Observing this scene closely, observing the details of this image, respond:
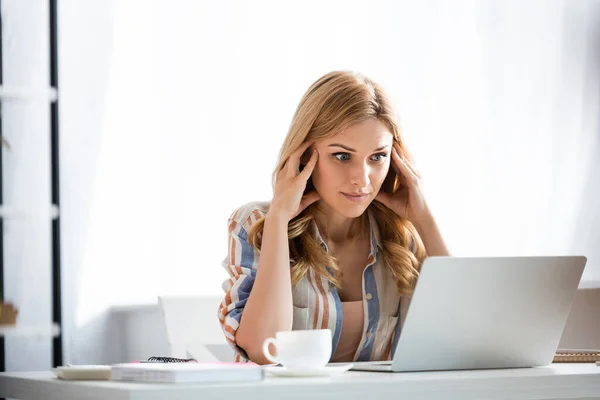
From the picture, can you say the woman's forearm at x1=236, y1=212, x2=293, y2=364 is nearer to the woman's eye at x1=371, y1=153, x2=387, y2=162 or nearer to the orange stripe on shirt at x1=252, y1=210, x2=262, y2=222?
the orange stripe on shirt at x1=252, y1=210, x2=262, y2=222

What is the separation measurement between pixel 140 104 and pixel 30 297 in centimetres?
74

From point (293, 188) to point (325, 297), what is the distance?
0.25 m

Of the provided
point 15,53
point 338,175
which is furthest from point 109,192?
point 338,175

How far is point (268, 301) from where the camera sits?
1.85 m

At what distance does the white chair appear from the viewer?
2.47 meters

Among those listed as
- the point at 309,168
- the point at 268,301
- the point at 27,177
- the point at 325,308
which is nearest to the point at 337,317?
the point at 325,308

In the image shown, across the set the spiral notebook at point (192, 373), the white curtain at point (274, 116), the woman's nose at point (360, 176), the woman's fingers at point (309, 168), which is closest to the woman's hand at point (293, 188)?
the woman's fingers at point (309, 168)

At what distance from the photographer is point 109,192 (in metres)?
3.07

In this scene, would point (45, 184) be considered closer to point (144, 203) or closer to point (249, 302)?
point (144, 203)

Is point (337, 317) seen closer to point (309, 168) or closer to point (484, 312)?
point (309, 168)

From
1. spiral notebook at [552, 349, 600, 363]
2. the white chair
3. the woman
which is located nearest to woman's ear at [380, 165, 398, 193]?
the woman

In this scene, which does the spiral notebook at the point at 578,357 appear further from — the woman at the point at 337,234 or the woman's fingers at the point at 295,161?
the woman's fingers at the point at 295,161

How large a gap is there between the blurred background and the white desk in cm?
142

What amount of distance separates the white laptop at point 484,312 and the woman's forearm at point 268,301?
0.44 metres
